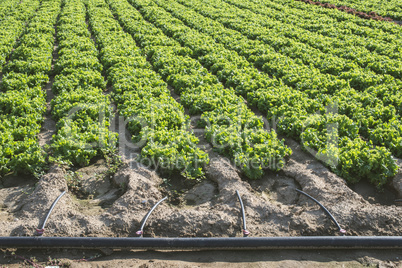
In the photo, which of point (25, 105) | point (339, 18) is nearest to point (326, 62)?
point (339, 18)

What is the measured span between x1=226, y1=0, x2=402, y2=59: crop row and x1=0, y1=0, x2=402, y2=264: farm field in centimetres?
29

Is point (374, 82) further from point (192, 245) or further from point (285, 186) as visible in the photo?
point (192, 245)

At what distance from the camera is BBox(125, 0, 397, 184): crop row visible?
7.16 meters

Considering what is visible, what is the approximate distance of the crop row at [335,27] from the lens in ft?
48.4

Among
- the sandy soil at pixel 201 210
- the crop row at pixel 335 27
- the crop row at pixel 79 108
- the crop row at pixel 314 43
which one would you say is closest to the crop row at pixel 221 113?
the sandy soil at pixel 201 210

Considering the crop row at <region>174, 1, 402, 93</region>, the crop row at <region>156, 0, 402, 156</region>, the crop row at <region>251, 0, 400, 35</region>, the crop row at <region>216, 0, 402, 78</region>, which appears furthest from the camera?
the crop row at <region>251, 0, 400, 35</region>

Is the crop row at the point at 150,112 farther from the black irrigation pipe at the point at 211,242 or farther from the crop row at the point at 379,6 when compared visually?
the crop row at the point at 379,6

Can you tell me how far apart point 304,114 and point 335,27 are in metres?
11.1

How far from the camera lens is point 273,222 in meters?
6.08

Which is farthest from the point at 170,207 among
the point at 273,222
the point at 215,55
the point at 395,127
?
the point at 215,55

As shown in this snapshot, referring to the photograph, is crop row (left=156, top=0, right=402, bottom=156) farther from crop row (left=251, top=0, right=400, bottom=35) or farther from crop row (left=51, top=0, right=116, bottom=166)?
crop row (left=251, top=0, right=400, bottom=35)

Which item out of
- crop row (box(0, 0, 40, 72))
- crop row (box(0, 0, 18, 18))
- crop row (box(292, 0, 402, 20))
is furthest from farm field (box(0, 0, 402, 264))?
crop row (box(0, 0, 18, 18))

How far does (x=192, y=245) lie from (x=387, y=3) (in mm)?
25553

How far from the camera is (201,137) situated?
870cm
